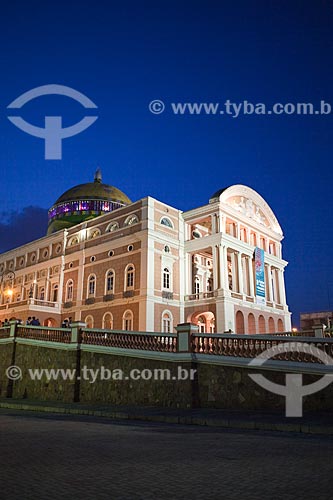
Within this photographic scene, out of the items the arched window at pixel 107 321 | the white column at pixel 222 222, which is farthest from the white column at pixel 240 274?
the arched window at pixel 107 321

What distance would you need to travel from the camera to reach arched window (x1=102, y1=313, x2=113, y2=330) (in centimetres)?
3349

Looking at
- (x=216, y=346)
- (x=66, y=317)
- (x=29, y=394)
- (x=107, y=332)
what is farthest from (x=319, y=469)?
(x=66, y=317)

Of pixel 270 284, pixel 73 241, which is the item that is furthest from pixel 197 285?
pixel 73 241

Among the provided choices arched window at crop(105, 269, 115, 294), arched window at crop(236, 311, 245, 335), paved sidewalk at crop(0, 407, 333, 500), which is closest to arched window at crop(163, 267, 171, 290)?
arched window at crop(105, 269, 115, 294)

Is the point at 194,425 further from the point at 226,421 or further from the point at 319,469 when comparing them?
the point at 319,469

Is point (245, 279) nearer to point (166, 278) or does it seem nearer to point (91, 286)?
point (166, 278)

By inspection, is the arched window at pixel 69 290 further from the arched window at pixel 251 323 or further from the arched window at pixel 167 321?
the arched window at pixel 251 323

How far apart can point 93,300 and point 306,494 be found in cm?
3247

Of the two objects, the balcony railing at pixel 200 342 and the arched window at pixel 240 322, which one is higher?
the arched window at pixel 240 322

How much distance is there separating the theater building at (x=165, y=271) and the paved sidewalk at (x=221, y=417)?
17.1 metres

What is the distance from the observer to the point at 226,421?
31.6 feet

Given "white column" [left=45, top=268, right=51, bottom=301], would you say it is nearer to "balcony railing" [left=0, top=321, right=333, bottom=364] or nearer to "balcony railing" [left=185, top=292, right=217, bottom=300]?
"balcony railing" [left=185, top=292, right=217, bottom=300]

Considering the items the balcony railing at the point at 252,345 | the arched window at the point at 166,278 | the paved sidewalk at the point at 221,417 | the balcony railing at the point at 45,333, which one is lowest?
the paved sidewalk at the point at 221,417

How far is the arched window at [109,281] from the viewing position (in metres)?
34.6
